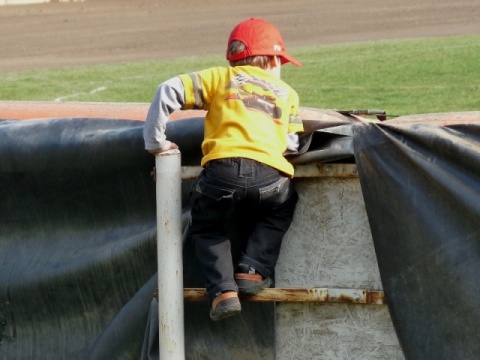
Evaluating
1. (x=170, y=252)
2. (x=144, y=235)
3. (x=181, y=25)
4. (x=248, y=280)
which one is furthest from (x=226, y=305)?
(x=181, y=25)

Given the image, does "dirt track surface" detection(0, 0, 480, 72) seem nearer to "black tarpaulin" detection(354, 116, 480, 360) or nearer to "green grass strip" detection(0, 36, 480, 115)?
"green grass strip" detection(0, 36, 480, 115)

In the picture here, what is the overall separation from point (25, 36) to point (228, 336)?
1925 cm

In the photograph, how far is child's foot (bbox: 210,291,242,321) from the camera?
3.51m

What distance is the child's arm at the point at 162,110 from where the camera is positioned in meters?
3.50

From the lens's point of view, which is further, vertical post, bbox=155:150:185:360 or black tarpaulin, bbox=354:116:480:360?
vertical post, bbox=155:150:185:360

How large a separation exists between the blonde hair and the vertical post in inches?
16.6

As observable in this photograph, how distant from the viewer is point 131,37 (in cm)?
2119

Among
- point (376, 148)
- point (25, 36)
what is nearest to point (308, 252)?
point (376, 148)

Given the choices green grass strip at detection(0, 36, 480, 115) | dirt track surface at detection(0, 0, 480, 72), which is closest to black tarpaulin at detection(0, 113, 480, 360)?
green grass strip at detection(0, 36, 480, 115)

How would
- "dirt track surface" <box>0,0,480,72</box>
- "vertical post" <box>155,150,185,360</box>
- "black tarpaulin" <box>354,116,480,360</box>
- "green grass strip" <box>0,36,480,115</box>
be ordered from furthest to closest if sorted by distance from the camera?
1. "dirt track surface" <box>0,0,480,72</box>
2. "green grass strip" <box>0,36,480,115</box>
3. "vertical post" <box>155,150,185,360</box>
4. "black tarpaulin" <box>354,116,480,360</box>

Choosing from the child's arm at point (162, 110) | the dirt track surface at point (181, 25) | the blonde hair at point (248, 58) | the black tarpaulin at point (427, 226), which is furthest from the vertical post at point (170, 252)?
the dirt track surface at point (181, 25)

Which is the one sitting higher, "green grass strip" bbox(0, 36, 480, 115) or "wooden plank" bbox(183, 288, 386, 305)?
"wooden plank" bbox(183, 288, 386, 305)

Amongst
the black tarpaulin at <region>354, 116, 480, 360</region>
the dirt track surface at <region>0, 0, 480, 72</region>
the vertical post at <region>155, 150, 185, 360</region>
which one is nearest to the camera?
the black tarpaulin at <region>354, 116, 480, 360</region>

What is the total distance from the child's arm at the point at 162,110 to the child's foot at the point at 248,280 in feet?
1.56
